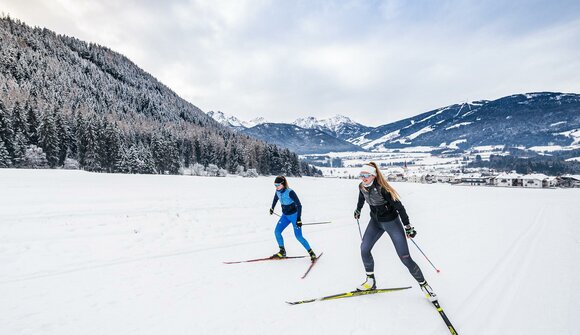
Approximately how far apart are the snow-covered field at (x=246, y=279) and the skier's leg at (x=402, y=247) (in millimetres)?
531

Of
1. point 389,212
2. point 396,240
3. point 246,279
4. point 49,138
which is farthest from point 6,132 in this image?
point 396,240

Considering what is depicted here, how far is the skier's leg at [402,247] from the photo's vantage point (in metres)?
5.13

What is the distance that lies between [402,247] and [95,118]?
63911 mm

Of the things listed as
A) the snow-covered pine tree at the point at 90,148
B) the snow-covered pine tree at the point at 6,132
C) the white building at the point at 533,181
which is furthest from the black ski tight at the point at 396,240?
the white building at the point at 533,181

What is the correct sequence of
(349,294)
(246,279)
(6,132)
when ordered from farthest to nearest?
1. (6,132)
2. (246,279)
3. (349,294)

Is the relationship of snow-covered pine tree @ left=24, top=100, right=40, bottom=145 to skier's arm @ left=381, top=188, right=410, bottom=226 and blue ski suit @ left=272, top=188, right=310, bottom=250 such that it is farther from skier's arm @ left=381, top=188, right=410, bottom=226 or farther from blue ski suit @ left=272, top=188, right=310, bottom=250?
skier's arm @ left=381, top=188, right=410, bottom=226

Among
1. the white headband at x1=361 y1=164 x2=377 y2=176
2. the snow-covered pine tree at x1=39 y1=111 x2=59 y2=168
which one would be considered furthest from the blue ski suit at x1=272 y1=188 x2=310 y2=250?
the snow-covered pine tree at x1=39 y1=111 x2=59 y2=168

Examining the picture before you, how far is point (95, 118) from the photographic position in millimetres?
54969

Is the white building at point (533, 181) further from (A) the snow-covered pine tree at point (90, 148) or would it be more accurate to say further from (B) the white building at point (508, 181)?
(A) the snow-covered pine tree at point (90, 148)

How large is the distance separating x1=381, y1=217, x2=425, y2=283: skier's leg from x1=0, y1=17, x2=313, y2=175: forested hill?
49.6 m

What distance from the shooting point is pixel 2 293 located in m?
5.43

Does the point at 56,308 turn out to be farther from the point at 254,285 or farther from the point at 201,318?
the point at 254,285

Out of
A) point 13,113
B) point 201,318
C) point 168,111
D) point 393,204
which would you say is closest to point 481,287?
point 393,204

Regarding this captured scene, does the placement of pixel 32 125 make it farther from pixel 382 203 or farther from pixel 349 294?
pixel 382 203
